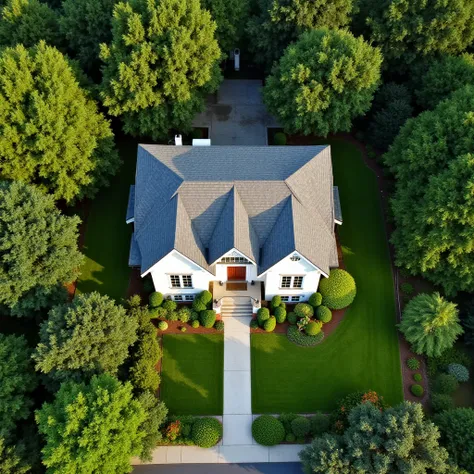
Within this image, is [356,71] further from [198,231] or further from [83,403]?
[83,403]

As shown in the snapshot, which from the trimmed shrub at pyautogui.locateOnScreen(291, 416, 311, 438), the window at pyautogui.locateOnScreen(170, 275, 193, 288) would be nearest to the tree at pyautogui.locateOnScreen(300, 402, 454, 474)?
the trimmed shrub at pyautogui.locateOnScreen(291, 416, 311, 438)

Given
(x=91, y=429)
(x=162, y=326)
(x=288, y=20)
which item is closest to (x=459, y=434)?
(x=162, y=326)

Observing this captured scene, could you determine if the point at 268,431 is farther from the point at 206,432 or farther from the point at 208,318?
the point at 208,318

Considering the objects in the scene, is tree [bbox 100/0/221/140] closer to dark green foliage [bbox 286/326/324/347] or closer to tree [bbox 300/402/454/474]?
dark green foliage [bbox 286/326/324/347]

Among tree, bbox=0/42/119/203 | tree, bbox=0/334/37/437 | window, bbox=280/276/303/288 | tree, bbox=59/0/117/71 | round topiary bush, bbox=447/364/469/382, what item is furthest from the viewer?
tree, bbox=59/0/117/71

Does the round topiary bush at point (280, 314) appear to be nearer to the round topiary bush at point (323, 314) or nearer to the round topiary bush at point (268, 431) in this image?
the round topiary bush at point (323, 314)

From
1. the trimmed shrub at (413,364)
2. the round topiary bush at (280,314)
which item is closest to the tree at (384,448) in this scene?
the trimmed shrub at (413,364)
